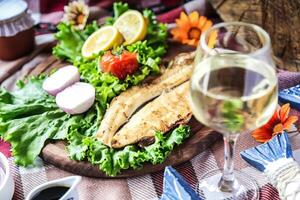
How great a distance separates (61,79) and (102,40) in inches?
6.7

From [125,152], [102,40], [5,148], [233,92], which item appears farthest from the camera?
[102,40]

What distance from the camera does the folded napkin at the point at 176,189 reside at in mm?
921

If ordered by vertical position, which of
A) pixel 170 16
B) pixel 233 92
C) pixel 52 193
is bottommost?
pixel 170 16

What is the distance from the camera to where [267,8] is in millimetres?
1324

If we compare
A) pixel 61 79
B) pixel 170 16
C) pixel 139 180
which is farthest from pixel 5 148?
pixel 170 16

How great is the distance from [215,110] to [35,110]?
20.1 inches

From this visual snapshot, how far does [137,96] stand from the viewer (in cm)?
117

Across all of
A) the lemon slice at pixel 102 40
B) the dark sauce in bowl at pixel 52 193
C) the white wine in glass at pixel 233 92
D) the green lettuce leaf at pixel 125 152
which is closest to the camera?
the white wine in glass at pixel 233 92

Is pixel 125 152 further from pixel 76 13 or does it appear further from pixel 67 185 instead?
pixel 76 13

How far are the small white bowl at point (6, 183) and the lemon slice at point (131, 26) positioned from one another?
1.49 feet

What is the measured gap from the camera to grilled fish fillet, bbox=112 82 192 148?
41.9 inches

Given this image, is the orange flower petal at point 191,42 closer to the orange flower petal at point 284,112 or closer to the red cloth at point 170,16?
the red cloth at point 170,16

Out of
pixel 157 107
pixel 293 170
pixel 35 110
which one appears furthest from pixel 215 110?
pixel 35 110

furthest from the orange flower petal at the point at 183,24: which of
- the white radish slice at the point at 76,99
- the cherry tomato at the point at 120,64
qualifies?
the white radish slice at the point at 76,99
